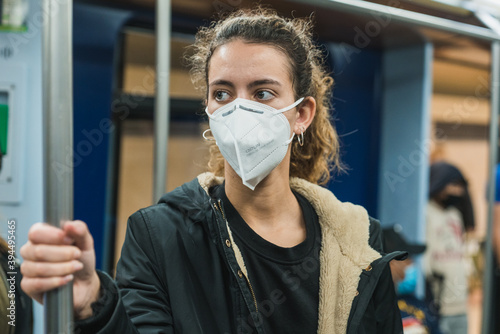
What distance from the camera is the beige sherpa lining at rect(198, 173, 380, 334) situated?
142 cm

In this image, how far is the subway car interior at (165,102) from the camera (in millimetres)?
2145

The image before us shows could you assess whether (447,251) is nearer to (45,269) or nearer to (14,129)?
(14,129)

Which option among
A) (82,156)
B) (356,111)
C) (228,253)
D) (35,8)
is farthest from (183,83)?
(228,253)

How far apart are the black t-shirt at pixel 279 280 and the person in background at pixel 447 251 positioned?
2925 millimetres

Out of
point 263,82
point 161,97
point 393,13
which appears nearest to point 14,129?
point 161,97

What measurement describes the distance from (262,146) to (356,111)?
2.83 meters

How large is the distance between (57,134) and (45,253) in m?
0.23

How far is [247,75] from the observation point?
4.60ft

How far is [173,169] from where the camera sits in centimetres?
357

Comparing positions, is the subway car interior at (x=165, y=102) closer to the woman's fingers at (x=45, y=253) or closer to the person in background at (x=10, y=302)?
the woman's fingers at (x=45, y=253)

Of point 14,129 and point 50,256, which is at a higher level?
point 14,129

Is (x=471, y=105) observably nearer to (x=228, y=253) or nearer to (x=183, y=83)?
(x=183, y=83)

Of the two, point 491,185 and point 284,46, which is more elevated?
point 284,46

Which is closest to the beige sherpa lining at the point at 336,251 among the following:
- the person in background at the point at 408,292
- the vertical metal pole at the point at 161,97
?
the vertical metal pole at the point at 161,97
